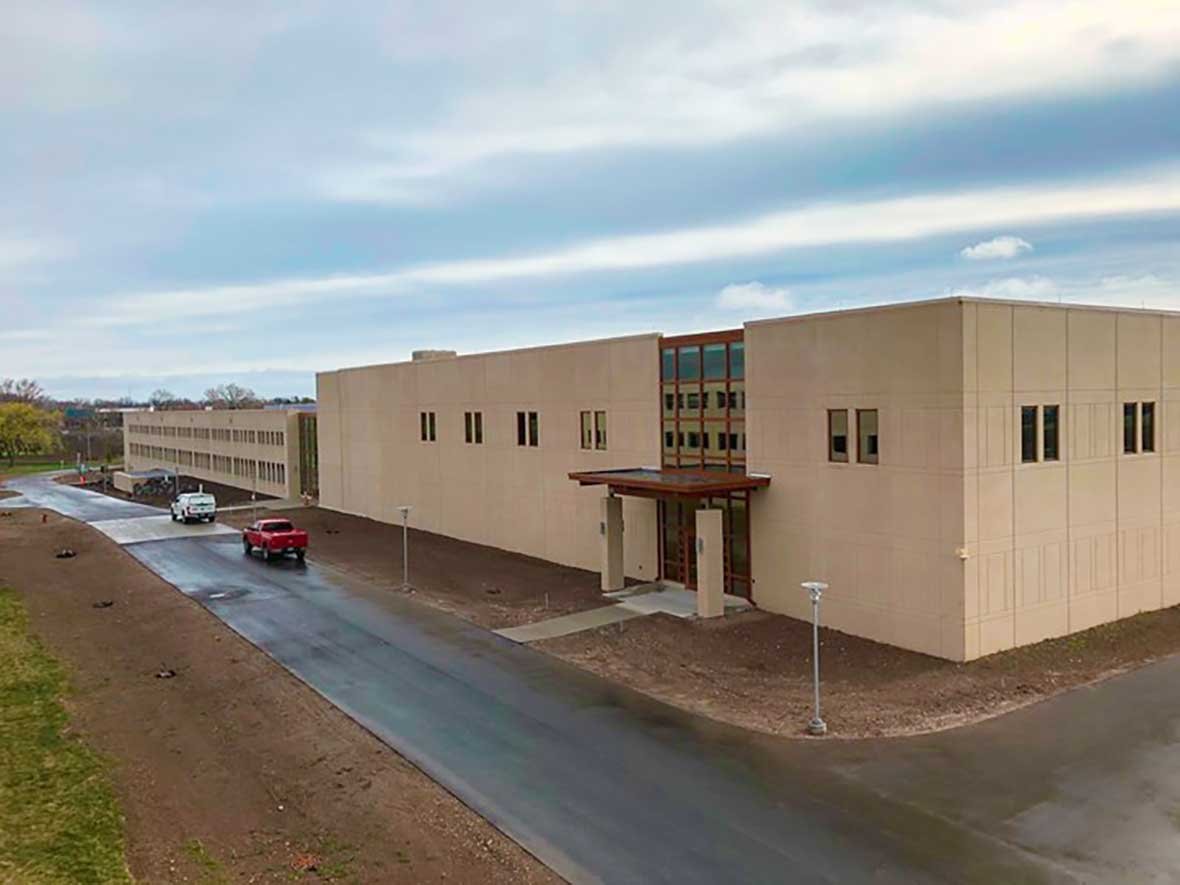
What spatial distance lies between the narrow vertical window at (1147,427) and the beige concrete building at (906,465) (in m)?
0.04

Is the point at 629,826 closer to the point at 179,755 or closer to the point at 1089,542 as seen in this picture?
the point at 179,755

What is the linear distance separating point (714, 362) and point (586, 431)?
612 centimetres

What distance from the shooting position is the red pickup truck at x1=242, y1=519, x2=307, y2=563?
3225 cm

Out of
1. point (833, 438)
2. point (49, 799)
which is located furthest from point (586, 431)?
point (49, 799)

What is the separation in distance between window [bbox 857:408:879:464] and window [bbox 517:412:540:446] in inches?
534

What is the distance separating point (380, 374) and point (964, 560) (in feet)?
101

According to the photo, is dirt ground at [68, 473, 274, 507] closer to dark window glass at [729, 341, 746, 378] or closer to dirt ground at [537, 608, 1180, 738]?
dark window glass at [729, 341, 746, 378]

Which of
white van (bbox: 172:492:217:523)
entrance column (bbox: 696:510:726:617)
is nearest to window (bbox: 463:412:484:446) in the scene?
entrance column (bbox: 696:510:726:617)

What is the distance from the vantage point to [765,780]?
12.5m

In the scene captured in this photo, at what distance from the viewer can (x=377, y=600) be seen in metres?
25.1

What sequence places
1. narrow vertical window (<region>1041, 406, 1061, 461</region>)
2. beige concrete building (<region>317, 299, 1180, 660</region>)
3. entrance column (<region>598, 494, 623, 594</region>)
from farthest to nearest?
1. entrance column (<region>598, 494, 623, 594</region>)
2. narrow vertical window (<region>1041, 406, 1061, 461</region>)
3. beige concrete building (<region>317, 299, 1180, 660</region>)

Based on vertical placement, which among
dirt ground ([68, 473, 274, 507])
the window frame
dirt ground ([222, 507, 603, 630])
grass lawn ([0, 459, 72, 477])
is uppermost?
the window frame

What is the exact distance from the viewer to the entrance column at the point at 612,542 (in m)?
25.0

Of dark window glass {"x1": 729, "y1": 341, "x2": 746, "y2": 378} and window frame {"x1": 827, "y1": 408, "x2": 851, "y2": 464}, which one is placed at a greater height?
dark window glass {"x1": 729, "y1": 341, "x2": 746, "y2": 378}
